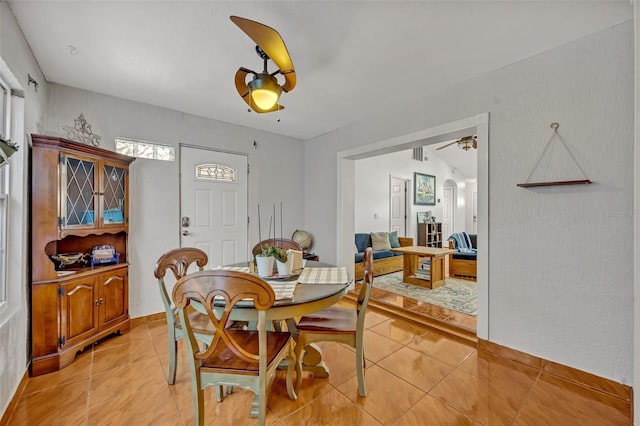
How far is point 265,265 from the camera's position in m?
1.91

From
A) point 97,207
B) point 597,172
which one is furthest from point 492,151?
point 97,207

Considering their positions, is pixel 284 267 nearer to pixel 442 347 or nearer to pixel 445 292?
pixel 442 347

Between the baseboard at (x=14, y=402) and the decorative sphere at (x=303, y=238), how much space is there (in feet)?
9.81

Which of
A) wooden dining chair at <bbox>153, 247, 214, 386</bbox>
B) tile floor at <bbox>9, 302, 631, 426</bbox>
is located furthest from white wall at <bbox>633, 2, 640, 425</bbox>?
wooden dining chair at <bbox>153, 247, 214, 386</bbox>

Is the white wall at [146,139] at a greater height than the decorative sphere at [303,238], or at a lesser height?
greater

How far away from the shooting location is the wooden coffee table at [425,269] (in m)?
4.19

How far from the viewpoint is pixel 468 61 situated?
2201 mm

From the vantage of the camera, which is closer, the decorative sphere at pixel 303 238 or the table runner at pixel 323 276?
the table runner at pixel 323 276

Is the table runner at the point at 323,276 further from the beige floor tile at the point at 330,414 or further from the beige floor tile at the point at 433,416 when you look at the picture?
the beige floor tile at the point at 433,416

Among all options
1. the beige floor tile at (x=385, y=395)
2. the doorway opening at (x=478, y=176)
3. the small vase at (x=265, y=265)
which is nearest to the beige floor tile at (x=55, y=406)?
the small vase at (x=265, y=265)

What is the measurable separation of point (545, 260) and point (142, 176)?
3.93m

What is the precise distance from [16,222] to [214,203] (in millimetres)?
1858

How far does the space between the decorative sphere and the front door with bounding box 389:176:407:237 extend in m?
3.02

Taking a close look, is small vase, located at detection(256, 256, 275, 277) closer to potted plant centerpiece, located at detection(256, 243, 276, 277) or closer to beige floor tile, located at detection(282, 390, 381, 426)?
potted plant centerpiece, located at detection(256, 243, 276, 277)
